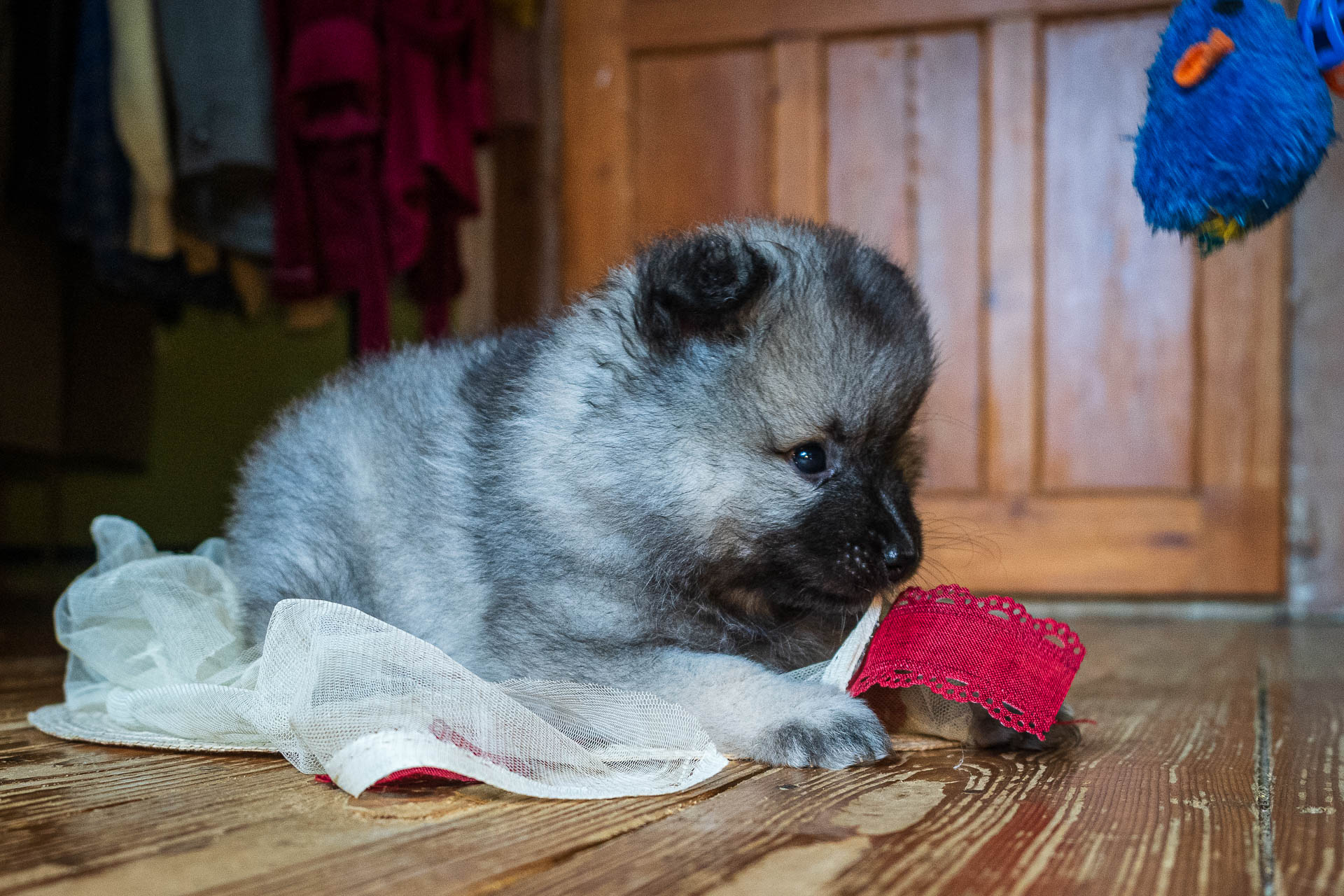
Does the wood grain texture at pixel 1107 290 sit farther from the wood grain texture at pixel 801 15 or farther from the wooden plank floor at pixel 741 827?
the wooden plank floor at pixel 741 827

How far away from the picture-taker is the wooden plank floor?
0.95m

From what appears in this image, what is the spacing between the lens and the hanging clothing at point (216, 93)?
3.51 meters

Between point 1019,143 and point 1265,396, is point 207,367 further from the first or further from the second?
point 1265,396

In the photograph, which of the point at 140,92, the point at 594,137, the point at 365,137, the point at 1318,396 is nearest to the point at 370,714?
the point at 140,92

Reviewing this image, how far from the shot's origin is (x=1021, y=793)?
4.23 feet

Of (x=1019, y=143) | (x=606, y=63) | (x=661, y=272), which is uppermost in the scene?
(x=606, y=63)

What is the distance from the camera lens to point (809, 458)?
5.13 ft

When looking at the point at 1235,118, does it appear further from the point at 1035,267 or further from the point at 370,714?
the point at 1035,267

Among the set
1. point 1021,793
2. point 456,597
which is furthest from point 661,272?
point 1021,793

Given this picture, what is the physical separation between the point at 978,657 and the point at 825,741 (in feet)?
0.81

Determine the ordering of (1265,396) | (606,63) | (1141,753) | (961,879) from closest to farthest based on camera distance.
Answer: (961,879)
(1141,753)
(1265,396)
(606,63)

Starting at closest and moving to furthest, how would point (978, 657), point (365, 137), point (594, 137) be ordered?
point (978, 657) < point (365, 137) < point (594, 137)

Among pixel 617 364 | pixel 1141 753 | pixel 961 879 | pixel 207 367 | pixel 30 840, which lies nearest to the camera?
pixel 961 879

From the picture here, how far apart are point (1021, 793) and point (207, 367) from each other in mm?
6136
